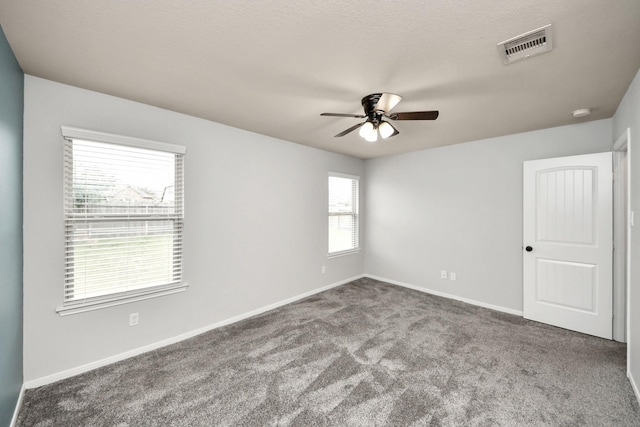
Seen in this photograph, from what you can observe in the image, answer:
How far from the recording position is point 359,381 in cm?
216

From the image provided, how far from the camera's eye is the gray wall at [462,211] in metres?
3.51

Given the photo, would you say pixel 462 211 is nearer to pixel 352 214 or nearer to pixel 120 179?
pixel 352 214

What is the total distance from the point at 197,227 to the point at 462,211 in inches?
151

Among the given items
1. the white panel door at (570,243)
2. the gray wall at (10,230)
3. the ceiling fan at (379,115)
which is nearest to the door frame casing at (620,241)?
the white panel door at (570,243)

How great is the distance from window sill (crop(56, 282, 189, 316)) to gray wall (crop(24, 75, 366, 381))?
0.05m

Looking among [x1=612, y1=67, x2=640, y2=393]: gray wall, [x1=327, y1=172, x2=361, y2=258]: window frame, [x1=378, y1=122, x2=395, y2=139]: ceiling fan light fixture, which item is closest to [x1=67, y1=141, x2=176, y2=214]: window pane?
[x1=378, y1=122, x2=395, y2=139]: ceiling fan light fixture

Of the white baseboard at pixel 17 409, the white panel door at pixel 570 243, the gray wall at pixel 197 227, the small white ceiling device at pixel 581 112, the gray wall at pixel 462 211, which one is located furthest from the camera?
the gray wall at pixel 462 211

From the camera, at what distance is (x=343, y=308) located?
3721 mm

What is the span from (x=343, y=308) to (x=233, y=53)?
330cm

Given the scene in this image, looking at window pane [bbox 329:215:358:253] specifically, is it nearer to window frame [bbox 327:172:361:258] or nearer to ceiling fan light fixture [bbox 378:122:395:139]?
window frame [bbox 327:172:361:258]

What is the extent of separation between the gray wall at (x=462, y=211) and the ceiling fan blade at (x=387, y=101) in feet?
8.18

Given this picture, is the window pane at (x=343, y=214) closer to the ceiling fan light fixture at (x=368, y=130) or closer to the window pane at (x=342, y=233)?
the window pane at (x=342, y=233)

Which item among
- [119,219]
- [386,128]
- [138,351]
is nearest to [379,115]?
[386,128]

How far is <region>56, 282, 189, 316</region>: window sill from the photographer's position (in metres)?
2.19
